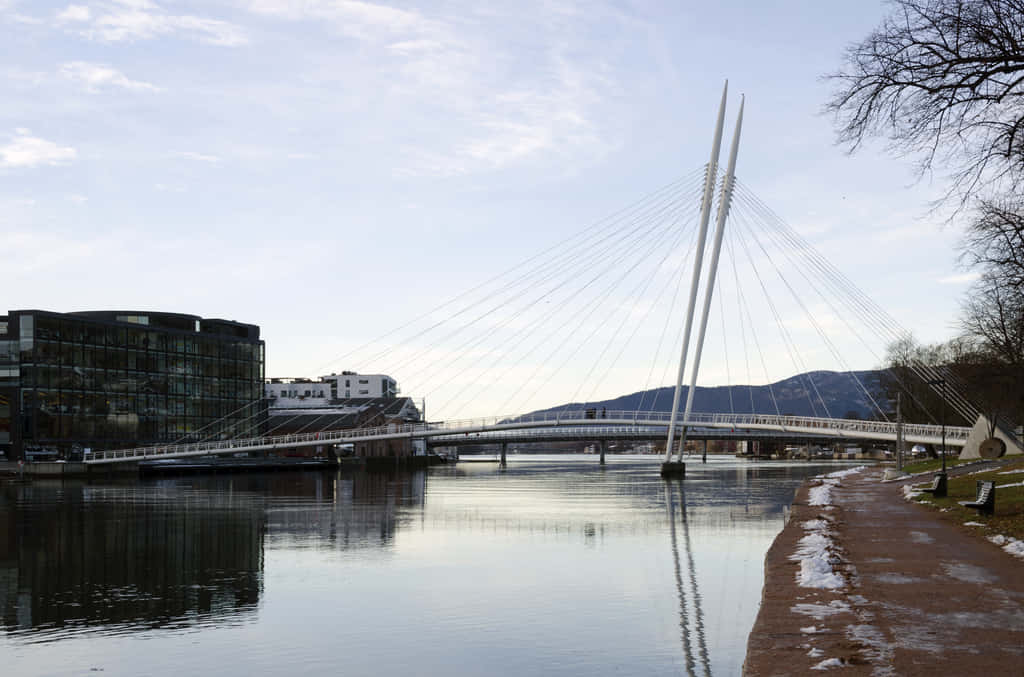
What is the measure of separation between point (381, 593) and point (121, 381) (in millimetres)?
97458

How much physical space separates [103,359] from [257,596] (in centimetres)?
9508

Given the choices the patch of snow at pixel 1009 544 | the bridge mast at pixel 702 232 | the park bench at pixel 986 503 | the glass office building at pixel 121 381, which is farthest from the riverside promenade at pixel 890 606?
the glass office building at pixel 121 381

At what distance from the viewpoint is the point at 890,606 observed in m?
14.8

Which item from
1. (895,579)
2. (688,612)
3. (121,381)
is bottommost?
(688,612)

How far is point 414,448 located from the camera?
176 meters

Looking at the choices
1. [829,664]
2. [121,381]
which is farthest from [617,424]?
[829,664]

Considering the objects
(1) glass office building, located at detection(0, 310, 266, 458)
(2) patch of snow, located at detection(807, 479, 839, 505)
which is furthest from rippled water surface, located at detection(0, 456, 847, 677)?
(1) glass office building, located at detection(0, 310, 266, 458)

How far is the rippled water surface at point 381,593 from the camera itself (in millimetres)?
14977

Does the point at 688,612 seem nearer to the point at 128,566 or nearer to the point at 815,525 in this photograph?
the point at 815,525

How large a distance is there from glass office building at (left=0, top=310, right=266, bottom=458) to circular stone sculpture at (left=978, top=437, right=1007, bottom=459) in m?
76.9

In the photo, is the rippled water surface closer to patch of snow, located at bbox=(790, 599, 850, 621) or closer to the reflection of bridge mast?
the reflection of bridge mast

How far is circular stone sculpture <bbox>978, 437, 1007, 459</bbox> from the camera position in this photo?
7169cm

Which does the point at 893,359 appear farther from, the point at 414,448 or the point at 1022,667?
the point at 1022,667

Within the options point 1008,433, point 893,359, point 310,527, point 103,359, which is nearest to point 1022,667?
point 310,527
